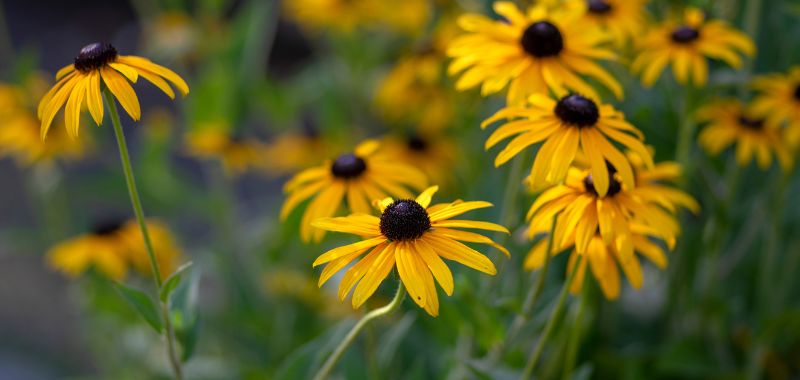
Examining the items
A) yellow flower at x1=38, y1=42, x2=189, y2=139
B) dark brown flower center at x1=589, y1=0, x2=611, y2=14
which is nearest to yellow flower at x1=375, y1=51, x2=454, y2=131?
dark brown flower center at x1=589, y1=0, x2=611, y2=14

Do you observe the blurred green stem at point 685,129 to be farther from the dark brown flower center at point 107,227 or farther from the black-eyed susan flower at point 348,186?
the dark brown flower center at point 107,227

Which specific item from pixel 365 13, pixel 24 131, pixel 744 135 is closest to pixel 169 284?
pixel 744 135

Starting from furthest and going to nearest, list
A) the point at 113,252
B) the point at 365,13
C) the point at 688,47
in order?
the point at 365,13 < the point at 113,252 < the point at 688,47

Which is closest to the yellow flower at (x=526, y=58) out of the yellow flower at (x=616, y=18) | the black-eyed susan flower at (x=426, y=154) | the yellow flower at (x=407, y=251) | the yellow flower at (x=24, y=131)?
the yellow flower at (x=616, y=18)

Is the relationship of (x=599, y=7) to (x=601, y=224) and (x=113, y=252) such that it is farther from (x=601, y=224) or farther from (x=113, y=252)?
(x=113, y=252)

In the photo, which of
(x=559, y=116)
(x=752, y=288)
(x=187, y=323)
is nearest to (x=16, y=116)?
(x=187, y=323)

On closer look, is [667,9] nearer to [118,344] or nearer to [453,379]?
[453,379]

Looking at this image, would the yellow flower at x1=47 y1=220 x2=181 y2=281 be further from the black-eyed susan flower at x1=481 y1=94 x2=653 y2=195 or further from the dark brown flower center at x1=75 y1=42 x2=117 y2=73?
the black-eyed susan flower at x1=481 y1=94 x2=653 y2=195
